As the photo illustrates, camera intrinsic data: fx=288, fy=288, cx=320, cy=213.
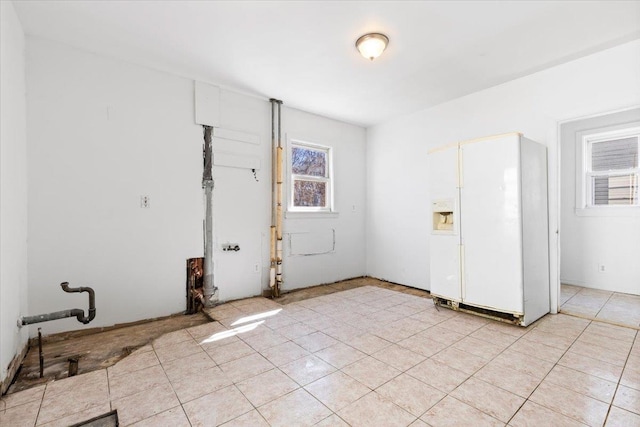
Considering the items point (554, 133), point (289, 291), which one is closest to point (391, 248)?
point (289, 291)

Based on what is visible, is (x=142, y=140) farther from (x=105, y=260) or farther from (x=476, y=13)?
(x=476, y=13)

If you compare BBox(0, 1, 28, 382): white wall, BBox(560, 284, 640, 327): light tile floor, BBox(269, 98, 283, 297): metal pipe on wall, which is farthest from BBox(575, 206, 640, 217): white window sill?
BBox(0, 1, 28, 382): white wall

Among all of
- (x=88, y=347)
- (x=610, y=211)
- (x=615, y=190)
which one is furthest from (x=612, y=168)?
(x=88, y=347)

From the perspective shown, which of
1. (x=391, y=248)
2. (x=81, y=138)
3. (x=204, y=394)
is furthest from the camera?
(x=391, y=248)

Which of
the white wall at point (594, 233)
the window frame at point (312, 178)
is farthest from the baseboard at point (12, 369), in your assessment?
the white wall at point (594, 233)

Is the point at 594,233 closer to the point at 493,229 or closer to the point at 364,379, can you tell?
the point at 493,229

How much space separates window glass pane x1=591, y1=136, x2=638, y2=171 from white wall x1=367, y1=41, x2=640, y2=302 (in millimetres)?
1186

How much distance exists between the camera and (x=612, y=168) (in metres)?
4.57

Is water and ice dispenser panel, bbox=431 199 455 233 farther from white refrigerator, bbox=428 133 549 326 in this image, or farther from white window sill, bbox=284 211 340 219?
white window sill, bbox=284 211 340 219

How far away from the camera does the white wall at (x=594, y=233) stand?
431 centimetres

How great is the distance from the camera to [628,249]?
4340 millimetres

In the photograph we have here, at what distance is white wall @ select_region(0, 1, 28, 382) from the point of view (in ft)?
7.04

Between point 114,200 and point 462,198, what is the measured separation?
3982 mm

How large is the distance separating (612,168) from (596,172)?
0.19 m
